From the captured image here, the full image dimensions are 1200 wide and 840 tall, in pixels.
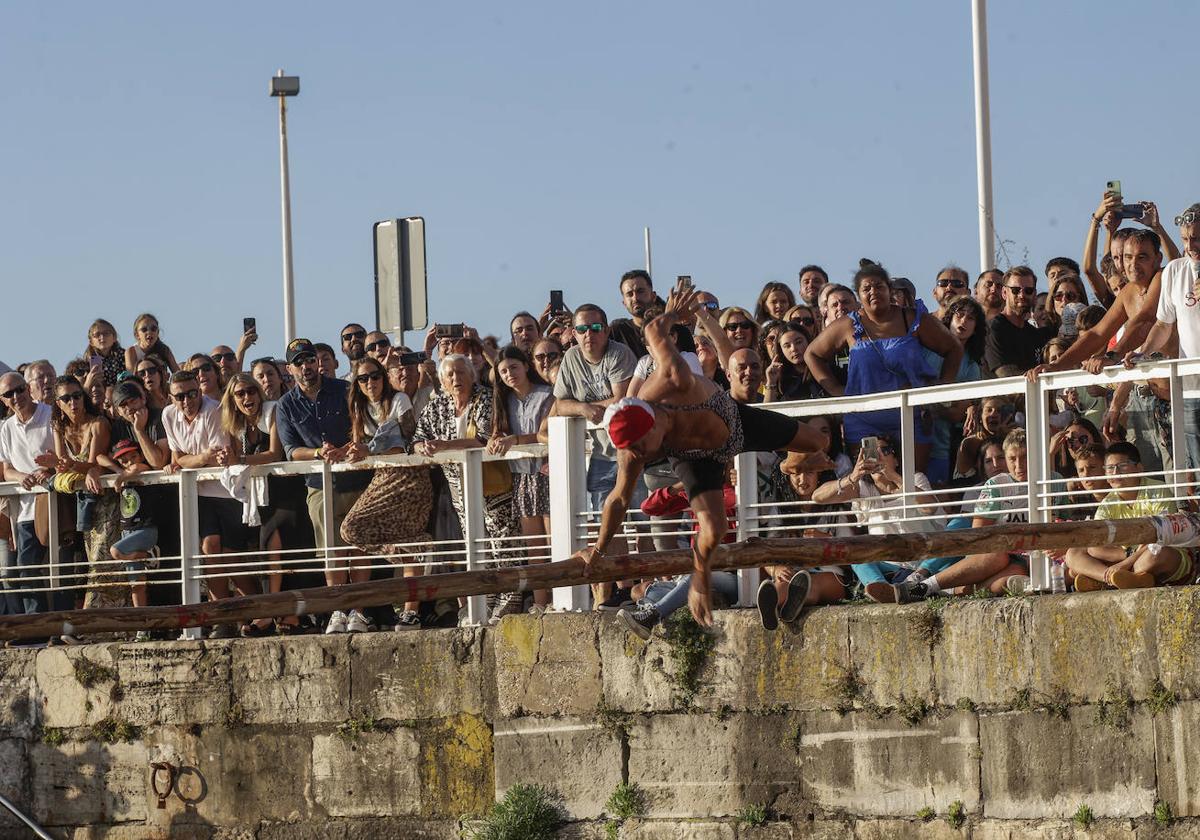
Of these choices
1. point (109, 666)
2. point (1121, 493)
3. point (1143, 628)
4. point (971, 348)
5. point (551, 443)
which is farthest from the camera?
point (109, 666)

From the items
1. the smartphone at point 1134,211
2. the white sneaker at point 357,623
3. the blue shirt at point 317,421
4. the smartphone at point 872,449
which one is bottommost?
the white sneaker at point 357,623

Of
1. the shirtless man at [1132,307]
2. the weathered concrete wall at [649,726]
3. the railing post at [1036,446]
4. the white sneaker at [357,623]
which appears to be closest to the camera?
the weathered concrete wall at [649,726]

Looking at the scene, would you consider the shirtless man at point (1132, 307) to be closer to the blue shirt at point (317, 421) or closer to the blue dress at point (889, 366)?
the blue dress at point (889, 366)

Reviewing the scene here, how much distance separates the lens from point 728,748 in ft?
36.0

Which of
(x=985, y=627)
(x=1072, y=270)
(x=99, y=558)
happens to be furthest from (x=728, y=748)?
(x=99, y=558)

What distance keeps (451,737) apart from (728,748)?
6.08 ft

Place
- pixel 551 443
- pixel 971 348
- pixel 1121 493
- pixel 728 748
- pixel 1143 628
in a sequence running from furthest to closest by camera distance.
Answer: pixel 971 348, pixel 551 443, pixel 728 748, pixel 1121 493, pixel 1143 628

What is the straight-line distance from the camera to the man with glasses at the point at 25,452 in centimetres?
1459

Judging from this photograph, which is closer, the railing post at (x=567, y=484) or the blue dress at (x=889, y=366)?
the railing post at (x=567, y=484)

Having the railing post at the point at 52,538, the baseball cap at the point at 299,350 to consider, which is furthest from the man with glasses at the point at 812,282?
the railing post at the point at 52,538

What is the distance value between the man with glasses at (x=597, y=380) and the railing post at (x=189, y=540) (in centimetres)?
284

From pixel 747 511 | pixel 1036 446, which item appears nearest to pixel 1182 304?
pixel 1036 446

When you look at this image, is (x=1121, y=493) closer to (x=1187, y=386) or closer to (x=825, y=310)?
(x=1187, y=386)

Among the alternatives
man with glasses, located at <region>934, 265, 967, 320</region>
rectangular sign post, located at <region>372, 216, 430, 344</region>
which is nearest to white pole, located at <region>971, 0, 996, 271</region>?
man with glasses, located at <region>934, 265, 967, 320</region>
